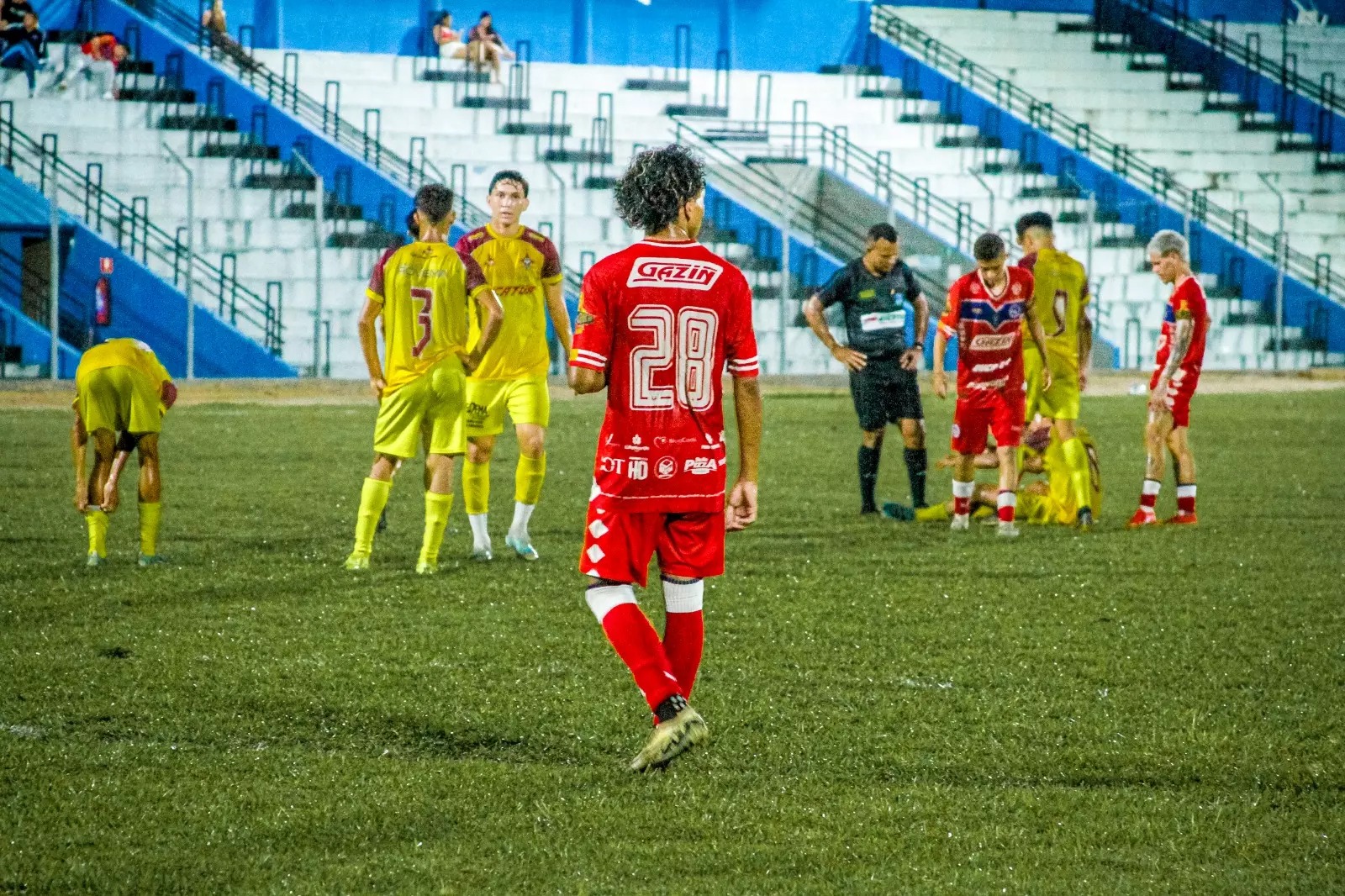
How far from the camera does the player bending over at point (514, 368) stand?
9969 mm

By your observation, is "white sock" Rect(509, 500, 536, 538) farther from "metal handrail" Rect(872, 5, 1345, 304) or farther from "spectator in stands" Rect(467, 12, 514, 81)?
"metal handrail" Rect(872, 5, 1345, 304)

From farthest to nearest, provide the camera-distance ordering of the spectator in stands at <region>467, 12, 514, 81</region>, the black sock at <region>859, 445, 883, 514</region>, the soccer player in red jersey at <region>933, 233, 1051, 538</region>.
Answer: the spectator in stands at <region>467, 12, 514, 81</region> < the black sock at <region>859, 445, 883, 514</region> < the soccer player in red jersey at <region>933, 233, 1051, 538</region>

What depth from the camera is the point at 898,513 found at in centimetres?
1227

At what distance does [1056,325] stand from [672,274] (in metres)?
7.86

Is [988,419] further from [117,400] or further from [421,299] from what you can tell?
[117,400]

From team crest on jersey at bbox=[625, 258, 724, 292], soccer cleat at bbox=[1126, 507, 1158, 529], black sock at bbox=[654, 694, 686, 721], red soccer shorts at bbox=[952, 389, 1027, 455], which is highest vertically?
team crest on jersey at bbox=[625, 258, 724, 292]

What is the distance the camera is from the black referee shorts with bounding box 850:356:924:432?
12539mm

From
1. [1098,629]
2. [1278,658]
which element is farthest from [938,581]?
[1278,658]

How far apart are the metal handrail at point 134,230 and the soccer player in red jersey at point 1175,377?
1614 centimetres

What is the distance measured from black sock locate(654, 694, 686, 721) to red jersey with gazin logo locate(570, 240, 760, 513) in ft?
1.87

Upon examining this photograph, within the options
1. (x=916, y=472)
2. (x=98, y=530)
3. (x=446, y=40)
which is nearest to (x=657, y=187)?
(x=98, y=530)

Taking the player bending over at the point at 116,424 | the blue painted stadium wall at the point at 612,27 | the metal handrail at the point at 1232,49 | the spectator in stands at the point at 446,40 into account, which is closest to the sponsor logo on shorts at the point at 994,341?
the player bending over at the point at 116,424

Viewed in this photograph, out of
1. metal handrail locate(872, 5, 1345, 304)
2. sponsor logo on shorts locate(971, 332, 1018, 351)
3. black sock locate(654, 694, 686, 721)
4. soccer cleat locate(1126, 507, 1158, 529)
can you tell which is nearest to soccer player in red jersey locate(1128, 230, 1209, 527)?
soccer cleat locate(1126, 507, 1158, 529)

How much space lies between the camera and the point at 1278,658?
7211mm
